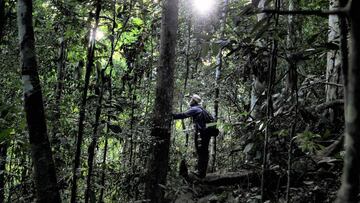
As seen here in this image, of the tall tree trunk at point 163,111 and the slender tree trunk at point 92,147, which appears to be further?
the tall tree trunk at point 163,111

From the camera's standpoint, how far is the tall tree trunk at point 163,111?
5.35 metres

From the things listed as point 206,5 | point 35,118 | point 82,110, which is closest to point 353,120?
point 82,110

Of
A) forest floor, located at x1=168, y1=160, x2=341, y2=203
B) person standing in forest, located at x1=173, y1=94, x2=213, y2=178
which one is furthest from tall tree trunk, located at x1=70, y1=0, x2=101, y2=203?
person standing in forest, located at x1=173, y1=94, x2=213, y2=178

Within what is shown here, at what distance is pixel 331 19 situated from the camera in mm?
5758

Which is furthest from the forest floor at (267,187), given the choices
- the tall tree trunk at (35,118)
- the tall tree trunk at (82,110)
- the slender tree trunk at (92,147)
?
the tall tree trunk at (35,118)

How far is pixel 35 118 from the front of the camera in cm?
397

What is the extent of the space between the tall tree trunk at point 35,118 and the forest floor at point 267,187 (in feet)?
5.69

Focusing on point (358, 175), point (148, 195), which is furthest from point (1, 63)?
point (358, 175)

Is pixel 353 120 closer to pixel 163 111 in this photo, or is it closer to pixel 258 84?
pixel 163 111

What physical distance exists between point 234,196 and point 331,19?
335 cm

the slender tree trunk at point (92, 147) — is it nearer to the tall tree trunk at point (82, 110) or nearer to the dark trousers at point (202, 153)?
the tall tree trunk at point (82, 110)

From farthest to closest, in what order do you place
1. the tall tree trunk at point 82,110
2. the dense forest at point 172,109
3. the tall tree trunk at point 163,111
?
the tall tree trunk at point 163,111 → the tall tree trunk at point 82,110 → the dense forest at point 172,109

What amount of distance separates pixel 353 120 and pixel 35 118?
12.5 feet

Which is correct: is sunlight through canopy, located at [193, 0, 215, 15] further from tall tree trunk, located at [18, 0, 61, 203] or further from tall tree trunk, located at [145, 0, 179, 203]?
tall tree trunk, located at [18, 0, 61, 203]
